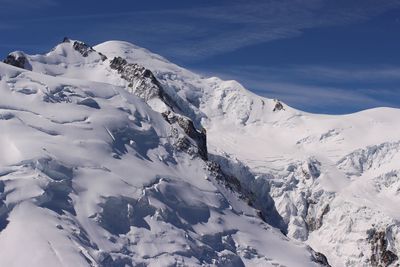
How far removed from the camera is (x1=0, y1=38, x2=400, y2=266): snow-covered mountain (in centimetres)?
6031

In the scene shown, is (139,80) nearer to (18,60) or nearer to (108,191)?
(18,60)

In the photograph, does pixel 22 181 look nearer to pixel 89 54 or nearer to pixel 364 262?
pixel 89 54

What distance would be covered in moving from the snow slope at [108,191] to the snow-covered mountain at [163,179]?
0.15 meters

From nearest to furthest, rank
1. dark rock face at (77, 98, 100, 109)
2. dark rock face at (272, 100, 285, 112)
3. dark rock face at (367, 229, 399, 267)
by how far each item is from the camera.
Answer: dark rock face at (77, 98, 100, 109), dark rock face at (367, 229, 399, 267), dark rock face at (272, 100, 285, 112)

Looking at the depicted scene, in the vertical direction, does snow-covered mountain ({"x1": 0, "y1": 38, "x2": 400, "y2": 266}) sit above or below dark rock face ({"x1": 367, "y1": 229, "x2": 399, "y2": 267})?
above

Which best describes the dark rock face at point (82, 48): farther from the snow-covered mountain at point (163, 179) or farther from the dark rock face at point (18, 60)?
the dark rock face at point (18, 60)

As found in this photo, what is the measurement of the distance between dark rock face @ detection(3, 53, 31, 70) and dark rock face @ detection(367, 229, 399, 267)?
2491 inches

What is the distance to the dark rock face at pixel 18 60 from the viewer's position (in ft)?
345

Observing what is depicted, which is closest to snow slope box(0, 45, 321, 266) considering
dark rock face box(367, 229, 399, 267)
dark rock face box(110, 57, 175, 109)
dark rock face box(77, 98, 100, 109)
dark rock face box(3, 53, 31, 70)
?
dark rock face box(77, 98, 100, 109)

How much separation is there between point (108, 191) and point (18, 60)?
160ft

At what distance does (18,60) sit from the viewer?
4173 inches

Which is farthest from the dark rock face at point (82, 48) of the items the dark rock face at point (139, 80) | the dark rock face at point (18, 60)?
the dark rock face at point (18, 60)

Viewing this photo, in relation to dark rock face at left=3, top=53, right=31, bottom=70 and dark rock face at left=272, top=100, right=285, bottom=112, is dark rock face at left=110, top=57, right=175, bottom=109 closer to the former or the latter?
dark rock face at left=3, top=53, right=31, bottom=70

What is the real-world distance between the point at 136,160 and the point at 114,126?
5.68m
